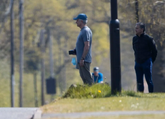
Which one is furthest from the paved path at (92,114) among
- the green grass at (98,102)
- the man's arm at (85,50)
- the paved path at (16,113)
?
the man's arm at (85,50)

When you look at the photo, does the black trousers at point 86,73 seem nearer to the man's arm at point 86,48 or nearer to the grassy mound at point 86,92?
the man's arm at point 86,48

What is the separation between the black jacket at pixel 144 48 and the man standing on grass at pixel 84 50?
118cm

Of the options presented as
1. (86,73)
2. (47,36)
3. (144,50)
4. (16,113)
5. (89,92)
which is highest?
(47,36)

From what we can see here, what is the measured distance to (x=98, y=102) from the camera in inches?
334

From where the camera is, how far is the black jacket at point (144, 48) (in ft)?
34.5

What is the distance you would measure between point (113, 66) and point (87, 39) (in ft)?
2.92

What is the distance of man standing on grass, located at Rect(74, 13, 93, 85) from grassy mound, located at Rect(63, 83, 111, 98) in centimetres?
38

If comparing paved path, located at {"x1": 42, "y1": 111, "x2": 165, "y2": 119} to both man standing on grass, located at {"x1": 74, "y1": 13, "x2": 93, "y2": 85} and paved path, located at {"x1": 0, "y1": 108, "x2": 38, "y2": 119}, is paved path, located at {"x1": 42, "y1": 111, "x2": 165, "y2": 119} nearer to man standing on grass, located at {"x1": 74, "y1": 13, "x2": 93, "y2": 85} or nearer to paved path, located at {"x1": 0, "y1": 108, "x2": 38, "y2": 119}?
paved path, located at {"x1": 0, "y1": 108, "x2": 38, "y2": 119}

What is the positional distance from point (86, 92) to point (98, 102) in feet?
3.69

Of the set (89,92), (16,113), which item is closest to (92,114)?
(16,113)

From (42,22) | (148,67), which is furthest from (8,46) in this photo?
(148,67)

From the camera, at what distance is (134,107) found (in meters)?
7.75

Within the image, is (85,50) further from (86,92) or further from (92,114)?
(92,114)

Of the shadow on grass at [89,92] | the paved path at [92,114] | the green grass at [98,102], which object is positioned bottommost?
the paved path at [92,114]
